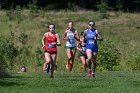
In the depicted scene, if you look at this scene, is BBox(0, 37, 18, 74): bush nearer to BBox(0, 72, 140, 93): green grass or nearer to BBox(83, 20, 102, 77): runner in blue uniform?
BBox(83, 20, 102, 77): runner in blue uniform

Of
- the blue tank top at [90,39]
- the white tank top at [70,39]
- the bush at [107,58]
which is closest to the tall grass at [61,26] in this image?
the bush at [107,58]

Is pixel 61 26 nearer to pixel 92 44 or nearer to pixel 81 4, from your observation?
pixel 81 4

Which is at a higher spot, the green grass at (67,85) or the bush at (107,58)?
the green grass at (67,85)

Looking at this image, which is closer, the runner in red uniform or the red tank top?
the runner in red uniform

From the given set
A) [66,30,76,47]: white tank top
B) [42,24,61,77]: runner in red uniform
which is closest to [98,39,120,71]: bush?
[66,30,76,47]: white tank top

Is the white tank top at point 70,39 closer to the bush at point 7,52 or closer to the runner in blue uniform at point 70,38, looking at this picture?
the runner in blue uniform at point 70,38

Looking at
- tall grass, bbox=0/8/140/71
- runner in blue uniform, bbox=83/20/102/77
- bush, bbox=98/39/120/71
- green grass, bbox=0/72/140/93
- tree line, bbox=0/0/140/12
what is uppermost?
runner in blue uniform, bbox=83/20/102/77

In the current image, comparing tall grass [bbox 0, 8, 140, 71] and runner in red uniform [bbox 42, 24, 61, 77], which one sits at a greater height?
runner in red uniform [bbox 42, 24, 61, 77]

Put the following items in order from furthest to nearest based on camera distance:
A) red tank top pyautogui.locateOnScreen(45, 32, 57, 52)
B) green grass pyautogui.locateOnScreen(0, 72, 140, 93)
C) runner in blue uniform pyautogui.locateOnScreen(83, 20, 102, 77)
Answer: runner in blue uniform pyautogui.locateOnScreen(83, 20, 102, 77) < red tank top pyautogui.locateOnScreen(45, 32, 57, 52) < green grass pyautogui.locateOnScreen(0, 72, 140, 93)

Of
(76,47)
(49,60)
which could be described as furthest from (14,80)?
(76,47)

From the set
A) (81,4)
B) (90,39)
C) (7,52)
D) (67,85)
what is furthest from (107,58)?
(81,4)

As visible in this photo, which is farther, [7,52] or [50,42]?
[7,52]

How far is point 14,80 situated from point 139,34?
27.7m

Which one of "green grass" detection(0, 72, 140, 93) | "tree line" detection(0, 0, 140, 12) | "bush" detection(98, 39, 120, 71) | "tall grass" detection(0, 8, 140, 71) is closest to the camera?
"green grass" detection(0, 72, 140, 93)
